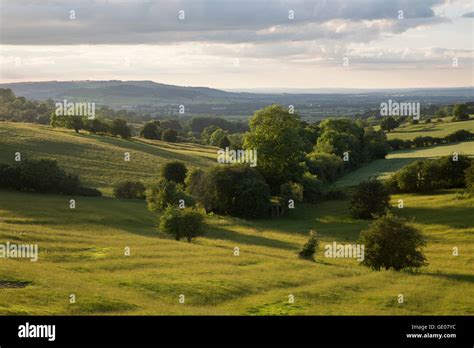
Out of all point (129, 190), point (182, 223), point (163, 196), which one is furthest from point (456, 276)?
point (129, 190)

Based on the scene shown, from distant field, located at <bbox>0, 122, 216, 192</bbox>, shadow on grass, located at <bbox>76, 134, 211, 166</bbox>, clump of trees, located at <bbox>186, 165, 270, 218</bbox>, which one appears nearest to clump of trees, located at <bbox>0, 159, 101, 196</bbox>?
distant field, located at <bbox>0, 122, 216, 192</bbox>

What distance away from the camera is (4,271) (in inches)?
1207

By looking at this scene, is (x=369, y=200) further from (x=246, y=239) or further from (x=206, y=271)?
(x=206, y=271)

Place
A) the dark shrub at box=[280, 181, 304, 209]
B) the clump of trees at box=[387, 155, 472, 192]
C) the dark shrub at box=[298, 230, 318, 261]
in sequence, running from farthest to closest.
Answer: the clump of trees at box=[387, 155, 472, 192] → the dark shrub at box=[280, 181, 304, 209] → the dark shrub at box=[298, 230, 318, 261]

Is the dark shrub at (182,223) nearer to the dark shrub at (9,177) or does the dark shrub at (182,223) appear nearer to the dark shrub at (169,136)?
the dark shrub at (9,177)

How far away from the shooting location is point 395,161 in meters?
119

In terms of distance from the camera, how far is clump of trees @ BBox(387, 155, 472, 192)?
250ft

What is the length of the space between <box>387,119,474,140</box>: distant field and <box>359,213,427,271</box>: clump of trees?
100153 millimetres

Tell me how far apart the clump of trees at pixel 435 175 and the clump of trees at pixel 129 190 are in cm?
3501

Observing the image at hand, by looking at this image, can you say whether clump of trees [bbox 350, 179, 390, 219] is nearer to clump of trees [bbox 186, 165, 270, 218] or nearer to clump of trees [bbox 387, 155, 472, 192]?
clump of trees [bbox 387, 155, 472, 192]

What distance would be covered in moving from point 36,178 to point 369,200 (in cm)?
3972

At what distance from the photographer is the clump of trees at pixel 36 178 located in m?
71.2
